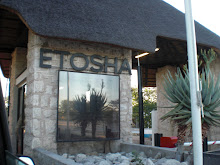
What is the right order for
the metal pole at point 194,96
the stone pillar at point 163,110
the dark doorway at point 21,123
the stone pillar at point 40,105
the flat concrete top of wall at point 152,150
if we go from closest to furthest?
the metal pole at point 194,96 < the flat concrete top of wall at point 152,150 < the stone pillar at point 40,105 < the dark doorway at point 21,123 < the stone pillar at point 163,110

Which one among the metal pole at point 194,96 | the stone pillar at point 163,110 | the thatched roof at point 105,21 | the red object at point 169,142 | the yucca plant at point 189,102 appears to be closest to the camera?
the metal pole at point 194,96

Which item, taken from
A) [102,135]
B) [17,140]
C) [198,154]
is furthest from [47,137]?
[198,154]

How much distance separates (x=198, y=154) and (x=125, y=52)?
4467 mm

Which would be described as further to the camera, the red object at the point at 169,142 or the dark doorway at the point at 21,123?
the red object at the point at 169,142

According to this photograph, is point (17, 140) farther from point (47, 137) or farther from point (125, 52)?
point (125, 52)

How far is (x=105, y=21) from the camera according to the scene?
6.52m

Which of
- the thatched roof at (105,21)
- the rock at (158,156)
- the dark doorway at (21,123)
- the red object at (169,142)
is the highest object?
the thatched roof at (105,21)

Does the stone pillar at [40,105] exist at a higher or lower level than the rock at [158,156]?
higher

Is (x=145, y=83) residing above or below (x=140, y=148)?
above

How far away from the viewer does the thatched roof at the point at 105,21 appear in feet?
18.4

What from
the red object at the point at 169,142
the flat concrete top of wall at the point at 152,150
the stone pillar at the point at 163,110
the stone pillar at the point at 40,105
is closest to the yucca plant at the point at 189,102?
the flat concrete top of wall at the point at 152,150

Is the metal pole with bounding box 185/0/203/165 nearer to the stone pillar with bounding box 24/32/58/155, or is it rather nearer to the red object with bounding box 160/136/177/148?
the stone pillar with bounding box 24/32/58/155

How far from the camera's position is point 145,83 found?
14.9m

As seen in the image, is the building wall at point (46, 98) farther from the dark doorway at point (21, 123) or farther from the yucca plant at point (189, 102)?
the yucca plant at point (189, 102)
